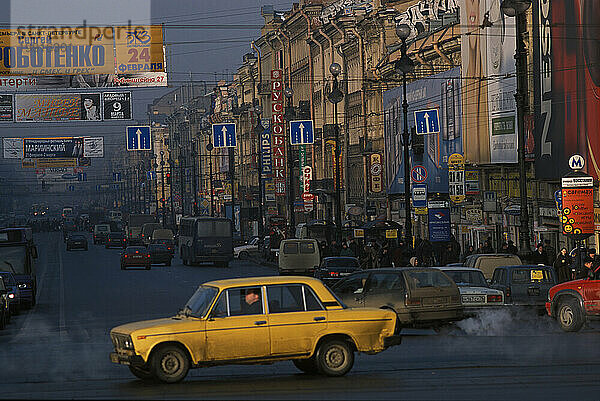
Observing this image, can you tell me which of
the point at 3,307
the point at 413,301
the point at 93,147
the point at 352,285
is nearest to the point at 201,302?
the point at 413,301

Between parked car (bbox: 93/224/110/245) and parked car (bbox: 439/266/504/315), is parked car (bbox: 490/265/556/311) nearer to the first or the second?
parked car (bbox: 439/266/504/315)

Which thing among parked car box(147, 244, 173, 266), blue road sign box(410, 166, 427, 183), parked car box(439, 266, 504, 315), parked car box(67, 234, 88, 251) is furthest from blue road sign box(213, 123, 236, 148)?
parked car box(439, 266, 504, 315)

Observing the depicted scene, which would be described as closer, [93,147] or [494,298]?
[494,298]

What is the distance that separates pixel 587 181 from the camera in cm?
3058

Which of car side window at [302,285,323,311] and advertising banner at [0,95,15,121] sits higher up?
advertising banner at [0,95,15,121]

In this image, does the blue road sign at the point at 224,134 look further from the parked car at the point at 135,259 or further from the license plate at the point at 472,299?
the license plate at the point at 472,299

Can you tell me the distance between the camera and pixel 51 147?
115 m

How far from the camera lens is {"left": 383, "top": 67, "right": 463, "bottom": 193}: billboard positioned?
6275 centimetres

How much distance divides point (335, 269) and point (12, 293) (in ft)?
38.1

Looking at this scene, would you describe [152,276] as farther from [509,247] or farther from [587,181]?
[587,181]

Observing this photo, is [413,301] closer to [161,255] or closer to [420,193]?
[420,193]

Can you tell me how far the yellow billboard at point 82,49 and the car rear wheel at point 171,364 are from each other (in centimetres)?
2782

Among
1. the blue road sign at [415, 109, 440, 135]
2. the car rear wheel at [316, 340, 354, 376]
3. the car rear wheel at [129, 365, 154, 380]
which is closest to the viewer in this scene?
the car rear wheel at [129, 365, 154, 380]

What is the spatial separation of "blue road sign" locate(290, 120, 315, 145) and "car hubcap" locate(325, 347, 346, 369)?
49007mm
